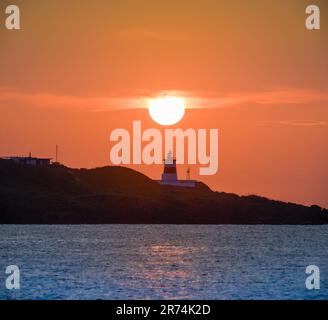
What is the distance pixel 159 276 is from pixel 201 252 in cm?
3400

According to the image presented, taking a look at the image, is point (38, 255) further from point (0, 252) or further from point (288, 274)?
point (288, 274)

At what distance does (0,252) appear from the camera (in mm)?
95250

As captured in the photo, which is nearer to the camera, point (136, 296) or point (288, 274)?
point (136, 296)
